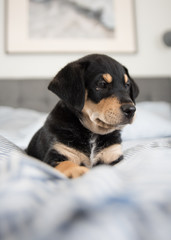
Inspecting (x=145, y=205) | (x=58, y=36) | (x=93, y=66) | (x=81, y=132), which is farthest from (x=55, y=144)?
(x=58, y=36)

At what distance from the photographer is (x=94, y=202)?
438 millimetres

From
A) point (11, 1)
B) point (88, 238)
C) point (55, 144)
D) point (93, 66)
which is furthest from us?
point (11, 1)

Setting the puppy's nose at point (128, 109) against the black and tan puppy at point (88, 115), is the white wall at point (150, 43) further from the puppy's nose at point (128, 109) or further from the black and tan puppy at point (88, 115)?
the puppy's nose at point (128, 109)

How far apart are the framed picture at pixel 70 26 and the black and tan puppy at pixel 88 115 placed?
171 centimetres

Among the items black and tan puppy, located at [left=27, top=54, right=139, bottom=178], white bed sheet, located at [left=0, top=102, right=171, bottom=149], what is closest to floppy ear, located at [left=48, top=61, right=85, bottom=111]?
black and tan puppy, located at [left=27, top=54, right=139, bottom=178]

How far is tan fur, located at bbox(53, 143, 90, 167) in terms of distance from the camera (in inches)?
45.1

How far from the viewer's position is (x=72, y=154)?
1.17m

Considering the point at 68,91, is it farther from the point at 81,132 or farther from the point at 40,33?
the point at 40,33

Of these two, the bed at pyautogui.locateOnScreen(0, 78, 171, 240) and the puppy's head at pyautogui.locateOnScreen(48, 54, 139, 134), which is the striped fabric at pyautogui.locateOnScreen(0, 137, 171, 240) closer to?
the bed at pyautogui.locateOnScreen(0, 78, 171, 240)

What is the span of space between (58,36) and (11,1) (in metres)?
0.64

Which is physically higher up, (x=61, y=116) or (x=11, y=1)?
(x=11, y=1)

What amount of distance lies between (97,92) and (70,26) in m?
1.97

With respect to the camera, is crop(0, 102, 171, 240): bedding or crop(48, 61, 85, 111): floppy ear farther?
crop(48, 61, 85, 111): floppy ear

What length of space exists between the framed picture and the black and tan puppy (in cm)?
171
